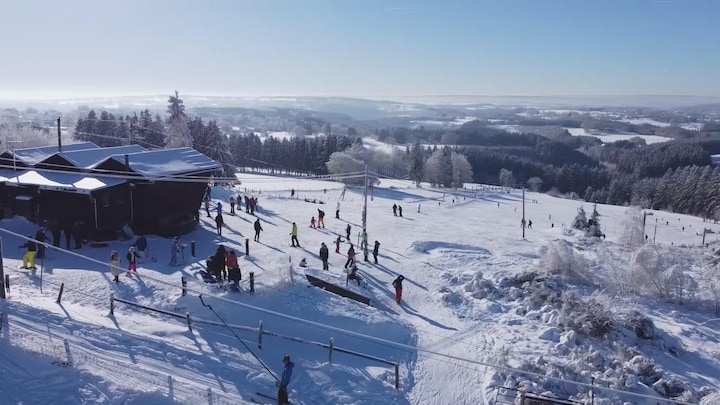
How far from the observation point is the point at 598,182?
4222 inches

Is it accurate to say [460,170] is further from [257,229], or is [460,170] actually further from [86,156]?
[86,156]

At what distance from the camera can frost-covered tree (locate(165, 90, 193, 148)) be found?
46.7 meters

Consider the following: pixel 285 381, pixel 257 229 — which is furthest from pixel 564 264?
pixel 285 381

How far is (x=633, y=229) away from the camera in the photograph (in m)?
36.2

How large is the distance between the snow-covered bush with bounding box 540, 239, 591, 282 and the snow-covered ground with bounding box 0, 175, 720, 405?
0.09 m

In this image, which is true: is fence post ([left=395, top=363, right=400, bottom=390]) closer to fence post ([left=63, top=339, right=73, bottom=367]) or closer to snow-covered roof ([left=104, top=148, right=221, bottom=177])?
fence post ([left=63, top=339, right=73, bottom=367])

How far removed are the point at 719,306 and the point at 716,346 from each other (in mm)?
4435

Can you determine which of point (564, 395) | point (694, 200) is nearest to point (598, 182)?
point (694, 200)

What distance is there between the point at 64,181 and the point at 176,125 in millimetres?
26651

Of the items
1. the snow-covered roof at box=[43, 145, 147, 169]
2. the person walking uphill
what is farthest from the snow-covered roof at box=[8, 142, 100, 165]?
the person walking uphill

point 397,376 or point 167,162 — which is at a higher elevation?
point 167,162

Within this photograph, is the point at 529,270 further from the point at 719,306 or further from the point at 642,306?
the point at 719,306

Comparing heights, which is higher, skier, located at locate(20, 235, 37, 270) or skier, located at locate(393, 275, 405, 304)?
skier, located at locate(20, 235, 37, 270)

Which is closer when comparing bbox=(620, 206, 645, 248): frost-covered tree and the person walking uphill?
the person walking uphill
